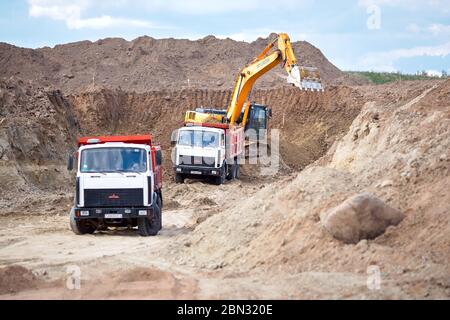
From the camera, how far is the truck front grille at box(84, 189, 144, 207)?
17391mm

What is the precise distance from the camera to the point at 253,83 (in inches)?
1368

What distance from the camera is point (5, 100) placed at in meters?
31.3

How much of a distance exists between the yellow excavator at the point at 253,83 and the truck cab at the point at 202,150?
1.72m

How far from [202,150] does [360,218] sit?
60.7 ft

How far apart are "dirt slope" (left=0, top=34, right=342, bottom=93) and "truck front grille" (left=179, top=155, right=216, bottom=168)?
26.9 m

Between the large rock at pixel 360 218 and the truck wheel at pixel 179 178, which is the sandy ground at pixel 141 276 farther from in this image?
the truck wheel at pixel 179 178

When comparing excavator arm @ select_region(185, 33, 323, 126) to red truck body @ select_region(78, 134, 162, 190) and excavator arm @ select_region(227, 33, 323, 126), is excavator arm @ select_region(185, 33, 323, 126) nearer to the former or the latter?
excavator arm @ select_region(227, 33, 323, 126)

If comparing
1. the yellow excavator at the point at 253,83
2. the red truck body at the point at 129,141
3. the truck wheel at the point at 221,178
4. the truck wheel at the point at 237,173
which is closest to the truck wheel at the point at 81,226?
the red truck body at the point at 129,141

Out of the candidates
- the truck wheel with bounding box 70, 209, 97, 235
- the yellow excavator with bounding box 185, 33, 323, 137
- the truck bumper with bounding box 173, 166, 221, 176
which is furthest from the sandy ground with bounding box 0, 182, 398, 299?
the yellow excavator with bounding box 185, 33, 323, 137

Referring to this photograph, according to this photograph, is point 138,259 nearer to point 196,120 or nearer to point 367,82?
point 196,120

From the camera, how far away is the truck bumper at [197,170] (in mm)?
29719
